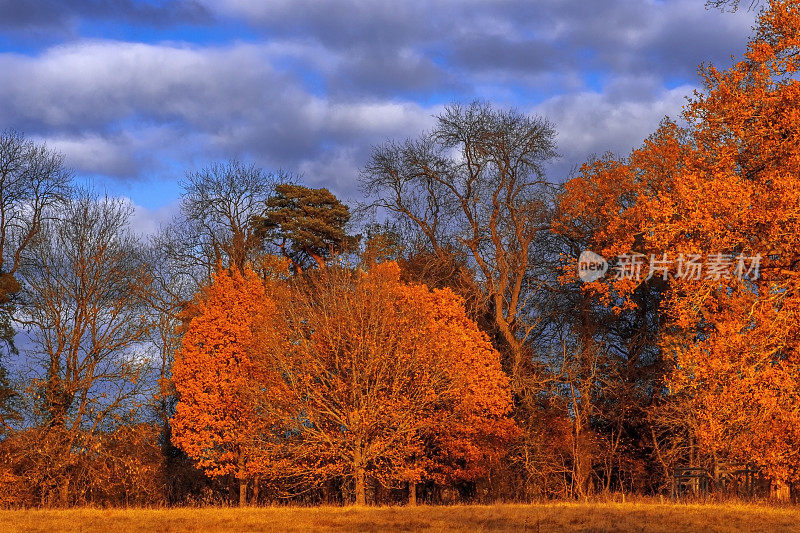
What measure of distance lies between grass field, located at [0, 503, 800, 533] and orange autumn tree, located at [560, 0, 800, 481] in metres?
2.33

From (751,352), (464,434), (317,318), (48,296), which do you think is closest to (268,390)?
(317,318)

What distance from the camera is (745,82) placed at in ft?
83.4

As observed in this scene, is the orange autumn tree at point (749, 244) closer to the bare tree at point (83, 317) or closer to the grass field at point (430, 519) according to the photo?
the grass field at point (430, 519)

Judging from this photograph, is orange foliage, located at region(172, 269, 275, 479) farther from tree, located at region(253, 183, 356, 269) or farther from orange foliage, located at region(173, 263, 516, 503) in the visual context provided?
tree, located at region(253, 183, 356, 269)

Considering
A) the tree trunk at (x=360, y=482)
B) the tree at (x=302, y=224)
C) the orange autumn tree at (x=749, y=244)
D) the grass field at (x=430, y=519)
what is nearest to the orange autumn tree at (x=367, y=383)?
the tree trunk at (x=360, y=482)

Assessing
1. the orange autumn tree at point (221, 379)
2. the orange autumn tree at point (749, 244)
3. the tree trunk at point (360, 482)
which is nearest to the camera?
the orange autumn tree at point (749, 244)

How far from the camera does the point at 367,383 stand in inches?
1245

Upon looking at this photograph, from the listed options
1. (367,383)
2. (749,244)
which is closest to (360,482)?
(367,383)

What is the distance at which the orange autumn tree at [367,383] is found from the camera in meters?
31.2

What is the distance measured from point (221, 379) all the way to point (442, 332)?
10339mm

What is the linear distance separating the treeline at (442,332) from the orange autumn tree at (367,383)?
0.14 metres

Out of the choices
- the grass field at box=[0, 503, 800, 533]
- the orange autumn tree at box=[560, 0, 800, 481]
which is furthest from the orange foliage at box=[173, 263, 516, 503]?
the orange autumn tree at box=[560, 0, 800, 481]

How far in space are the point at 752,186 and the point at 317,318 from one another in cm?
1598

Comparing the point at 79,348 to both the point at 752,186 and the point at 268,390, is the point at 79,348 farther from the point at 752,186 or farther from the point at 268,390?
the point at 752,186
